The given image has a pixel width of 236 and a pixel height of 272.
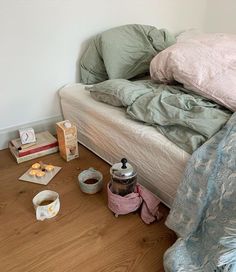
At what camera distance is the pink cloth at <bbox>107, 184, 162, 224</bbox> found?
4.03 ft

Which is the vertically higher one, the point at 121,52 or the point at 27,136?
the point at 121,52

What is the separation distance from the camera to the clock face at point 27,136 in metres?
1.68

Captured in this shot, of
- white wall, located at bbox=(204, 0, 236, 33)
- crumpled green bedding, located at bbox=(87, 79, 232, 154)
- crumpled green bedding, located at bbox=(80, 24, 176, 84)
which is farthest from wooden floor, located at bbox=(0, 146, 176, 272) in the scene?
white wall, located at bbox=(204, 0, 236, 33)

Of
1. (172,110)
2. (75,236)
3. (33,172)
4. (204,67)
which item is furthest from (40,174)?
(204,67)

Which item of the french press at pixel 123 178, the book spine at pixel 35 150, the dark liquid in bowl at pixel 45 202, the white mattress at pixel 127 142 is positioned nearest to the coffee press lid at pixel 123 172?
the french press at pixel 123 178

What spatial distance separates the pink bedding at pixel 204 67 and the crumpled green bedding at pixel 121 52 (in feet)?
0.82

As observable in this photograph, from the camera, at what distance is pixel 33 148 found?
1.69 metres

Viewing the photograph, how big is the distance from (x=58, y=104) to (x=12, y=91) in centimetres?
32

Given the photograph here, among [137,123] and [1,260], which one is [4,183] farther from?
[137,123]

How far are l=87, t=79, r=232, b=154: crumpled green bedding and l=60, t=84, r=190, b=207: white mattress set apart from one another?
4 centimetres

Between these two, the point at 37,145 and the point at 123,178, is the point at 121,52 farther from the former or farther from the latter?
the point at 123,178

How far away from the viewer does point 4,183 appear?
1.50 m

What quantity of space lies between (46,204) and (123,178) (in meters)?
0.38

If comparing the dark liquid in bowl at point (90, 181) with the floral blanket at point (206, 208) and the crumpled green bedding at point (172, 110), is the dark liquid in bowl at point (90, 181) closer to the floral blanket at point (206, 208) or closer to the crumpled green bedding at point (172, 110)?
the crumpled green bedding at point (172, 110)
